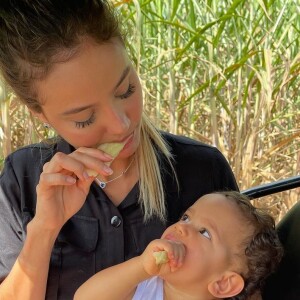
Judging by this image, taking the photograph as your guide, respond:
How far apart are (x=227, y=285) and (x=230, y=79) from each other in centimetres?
156

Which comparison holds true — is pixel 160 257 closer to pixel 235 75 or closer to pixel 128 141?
pixel 128 141

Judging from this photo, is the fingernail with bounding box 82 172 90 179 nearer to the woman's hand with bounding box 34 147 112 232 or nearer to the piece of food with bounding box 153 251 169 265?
the woman's hand with bounding box 34 147 112 232


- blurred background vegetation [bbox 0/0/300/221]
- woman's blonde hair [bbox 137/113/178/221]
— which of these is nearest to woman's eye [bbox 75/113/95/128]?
woman's blonde hair [bbox 137/113/178/221]

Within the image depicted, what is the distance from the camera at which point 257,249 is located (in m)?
1.63

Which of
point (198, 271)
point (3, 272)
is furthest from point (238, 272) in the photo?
point (3, 272)

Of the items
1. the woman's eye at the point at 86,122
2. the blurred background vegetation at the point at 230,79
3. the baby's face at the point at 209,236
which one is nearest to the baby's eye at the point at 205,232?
the baby's face at the point at 209,236

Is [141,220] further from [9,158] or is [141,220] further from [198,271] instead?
[9,158]

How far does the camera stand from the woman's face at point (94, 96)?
146 cm

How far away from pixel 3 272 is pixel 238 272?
22.0 inches

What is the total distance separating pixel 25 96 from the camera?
1611 millimetres

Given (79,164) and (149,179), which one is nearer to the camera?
(79,164)

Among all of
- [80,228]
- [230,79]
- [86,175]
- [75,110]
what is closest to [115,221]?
[80,228]

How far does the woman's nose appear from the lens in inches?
58.7

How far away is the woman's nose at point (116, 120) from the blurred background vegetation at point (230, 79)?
1120 mm
